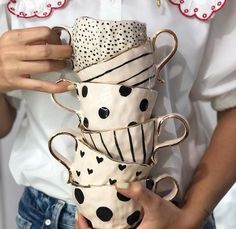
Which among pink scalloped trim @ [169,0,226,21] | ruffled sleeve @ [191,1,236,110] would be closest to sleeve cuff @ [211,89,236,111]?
ruffled sleeve @ [191,1,236,110]

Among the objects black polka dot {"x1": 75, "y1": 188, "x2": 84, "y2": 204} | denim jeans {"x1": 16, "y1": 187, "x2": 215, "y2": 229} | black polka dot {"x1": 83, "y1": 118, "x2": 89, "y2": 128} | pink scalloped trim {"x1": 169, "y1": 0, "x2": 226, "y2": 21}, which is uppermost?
pink scalloped trim {"x1": 169, "y1": 0, "x2": 226, "y2": 21}

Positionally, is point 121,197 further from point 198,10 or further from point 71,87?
point 198,10

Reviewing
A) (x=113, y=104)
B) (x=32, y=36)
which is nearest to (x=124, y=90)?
(x=113, y=104)

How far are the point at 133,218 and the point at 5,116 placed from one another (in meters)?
0.30

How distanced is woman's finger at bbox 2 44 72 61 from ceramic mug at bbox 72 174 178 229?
0.50 feet

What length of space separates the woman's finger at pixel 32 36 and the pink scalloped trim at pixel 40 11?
7cm

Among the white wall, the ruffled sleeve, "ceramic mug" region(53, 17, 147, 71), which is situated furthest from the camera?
the white wall

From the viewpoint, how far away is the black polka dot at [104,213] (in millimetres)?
637

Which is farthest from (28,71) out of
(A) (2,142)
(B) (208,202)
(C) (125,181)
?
(A) (2,142)

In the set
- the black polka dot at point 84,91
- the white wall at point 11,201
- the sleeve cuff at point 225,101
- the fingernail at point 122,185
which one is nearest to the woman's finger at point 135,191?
the fingernail at point 122,185

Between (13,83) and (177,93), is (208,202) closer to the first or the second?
(177,93)

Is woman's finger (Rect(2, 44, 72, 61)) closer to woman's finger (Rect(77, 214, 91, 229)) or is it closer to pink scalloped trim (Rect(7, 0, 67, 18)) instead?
pink scalloped trim (Rect(7, 0, 67, 18))

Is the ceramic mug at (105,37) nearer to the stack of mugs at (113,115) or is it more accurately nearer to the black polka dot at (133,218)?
the stack of mugs at (113,115)

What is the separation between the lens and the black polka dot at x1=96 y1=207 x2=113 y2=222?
64 centimetres
